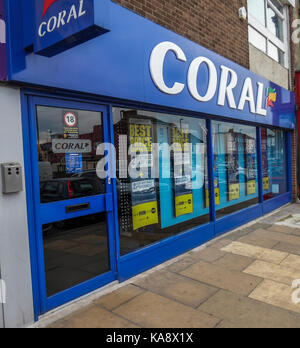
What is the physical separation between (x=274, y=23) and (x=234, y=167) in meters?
5.18

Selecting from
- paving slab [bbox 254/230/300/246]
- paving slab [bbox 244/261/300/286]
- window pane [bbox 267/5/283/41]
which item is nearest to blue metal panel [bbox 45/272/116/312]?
paving slab [bbox 244/261/300/286]

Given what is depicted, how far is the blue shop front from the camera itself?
2625 mm

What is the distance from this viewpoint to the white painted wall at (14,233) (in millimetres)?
2516

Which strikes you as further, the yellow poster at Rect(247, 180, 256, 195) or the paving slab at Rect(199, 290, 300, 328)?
the yellow poster at Rect(247, 180, 256, 195)

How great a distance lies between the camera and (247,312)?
9.57 ft

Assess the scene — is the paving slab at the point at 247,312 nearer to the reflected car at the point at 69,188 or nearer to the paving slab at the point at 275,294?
the paving slab at the point at 275,294

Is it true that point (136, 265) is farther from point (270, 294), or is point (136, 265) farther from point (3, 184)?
point (3, 184)

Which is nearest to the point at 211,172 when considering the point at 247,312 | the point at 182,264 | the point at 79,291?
the point at 182,264

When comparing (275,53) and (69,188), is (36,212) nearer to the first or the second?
(69,188)

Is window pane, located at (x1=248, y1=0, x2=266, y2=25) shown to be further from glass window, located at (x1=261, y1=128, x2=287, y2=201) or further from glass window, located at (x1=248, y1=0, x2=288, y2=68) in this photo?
glass window, located at (x1=261, y1=128, x2=287, y2=201)

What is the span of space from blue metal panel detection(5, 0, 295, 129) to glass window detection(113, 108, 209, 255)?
14.1 inches

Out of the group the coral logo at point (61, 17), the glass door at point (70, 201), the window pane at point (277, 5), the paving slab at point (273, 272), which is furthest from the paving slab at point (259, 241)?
the window pane at point (277, 5)

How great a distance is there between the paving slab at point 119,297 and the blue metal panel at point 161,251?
0.73 ft
